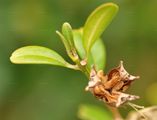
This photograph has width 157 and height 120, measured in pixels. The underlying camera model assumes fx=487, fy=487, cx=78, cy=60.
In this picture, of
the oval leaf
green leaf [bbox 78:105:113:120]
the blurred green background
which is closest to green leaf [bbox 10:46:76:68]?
the oval leaf

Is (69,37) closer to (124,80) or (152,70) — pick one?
(124,80)

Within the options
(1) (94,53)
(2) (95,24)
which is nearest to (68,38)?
(2) (95,24)

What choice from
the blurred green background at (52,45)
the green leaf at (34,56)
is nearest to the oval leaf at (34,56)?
the green leaf at (34,56)

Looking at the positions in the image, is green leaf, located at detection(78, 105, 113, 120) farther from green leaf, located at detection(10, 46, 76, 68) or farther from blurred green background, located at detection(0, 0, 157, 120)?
green leaf, located at detection(10, 46, 76, 68)

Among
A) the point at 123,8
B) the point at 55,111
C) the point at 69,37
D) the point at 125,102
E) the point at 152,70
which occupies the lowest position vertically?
the point at 125,102

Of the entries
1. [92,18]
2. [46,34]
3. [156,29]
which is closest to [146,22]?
[156,29]

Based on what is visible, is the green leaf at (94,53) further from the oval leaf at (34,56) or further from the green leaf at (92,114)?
the green leaf at (92,114)
